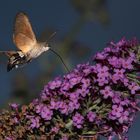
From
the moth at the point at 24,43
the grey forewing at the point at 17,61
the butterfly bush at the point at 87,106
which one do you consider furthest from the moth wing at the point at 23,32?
the butterfly bush at the point at 87,106

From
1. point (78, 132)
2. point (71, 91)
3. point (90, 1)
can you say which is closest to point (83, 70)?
point (71, 91)

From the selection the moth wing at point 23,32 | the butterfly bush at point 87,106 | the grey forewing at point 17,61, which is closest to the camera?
the butterfly bush at point 87,106

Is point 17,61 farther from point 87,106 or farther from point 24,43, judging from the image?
point 87,106

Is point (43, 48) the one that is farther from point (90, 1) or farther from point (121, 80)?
point (90, 1)

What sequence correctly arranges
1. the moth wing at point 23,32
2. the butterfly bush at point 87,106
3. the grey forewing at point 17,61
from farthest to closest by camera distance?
the grey forewing at point 17,61, the moth wing at point 23,32, the butterfly bush at point 87,106

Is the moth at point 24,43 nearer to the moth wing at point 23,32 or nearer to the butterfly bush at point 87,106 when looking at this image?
the moth wing at point 23,32

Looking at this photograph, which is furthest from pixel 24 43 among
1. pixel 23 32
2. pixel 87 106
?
pixel 87 106
